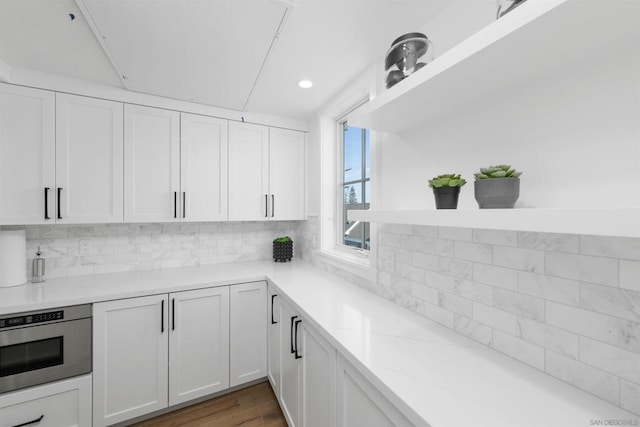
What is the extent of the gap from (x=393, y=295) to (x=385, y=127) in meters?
0.98

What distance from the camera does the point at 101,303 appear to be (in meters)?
1.66

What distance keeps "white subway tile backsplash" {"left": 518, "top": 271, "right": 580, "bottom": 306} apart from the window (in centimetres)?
120

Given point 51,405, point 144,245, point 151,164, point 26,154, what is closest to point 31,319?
point 51,405

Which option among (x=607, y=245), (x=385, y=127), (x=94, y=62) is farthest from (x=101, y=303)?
(x=607, y=245)

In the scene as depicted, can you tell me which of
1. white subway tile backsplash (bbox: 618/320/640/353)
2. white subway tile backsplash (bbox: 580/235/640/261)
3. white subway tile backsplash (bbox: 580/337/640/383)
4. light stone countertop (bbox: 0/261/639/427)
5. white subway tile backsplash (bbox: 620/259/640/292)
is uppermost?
white subway tile backsplash (bbox: 580/235/640/261)

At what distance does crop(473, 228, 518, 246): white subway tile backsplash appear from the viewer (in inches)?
38.6

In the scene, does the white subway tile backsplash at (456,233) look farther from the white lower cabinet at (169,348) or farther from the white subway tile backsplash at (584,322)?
the white lower cabinet at (169,348)

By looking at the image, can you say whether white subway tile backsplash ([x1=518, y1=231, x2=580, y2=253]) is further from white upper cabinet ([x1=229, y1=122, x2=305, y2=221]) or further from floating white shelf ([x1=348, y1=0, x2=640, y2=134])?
white upper cabinet ([x1=229, y1=122, x2=305, y2=221])

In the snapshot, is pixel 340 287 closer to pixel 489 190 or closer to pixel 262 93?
pixel 489 190

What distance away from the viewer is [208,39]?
143 centimetres

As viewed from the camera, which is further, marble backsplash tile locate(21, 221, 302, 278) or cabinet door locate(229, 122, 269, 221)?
cabinet door locate(229, 122, 269, 221)

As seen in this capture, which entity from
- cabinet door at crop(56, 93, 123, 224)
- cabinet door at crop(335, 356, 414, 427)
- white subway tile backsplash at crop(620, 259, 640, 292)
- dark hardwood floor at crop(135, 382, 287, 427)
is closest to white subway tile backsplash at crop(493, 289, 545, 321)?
white subway tile backsplash at crop(620, 259, 640, 292)

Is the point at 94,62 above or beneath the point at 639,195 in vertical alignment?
above

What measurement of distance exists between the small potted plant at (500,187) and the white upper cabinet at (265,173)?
2030 millimetres
